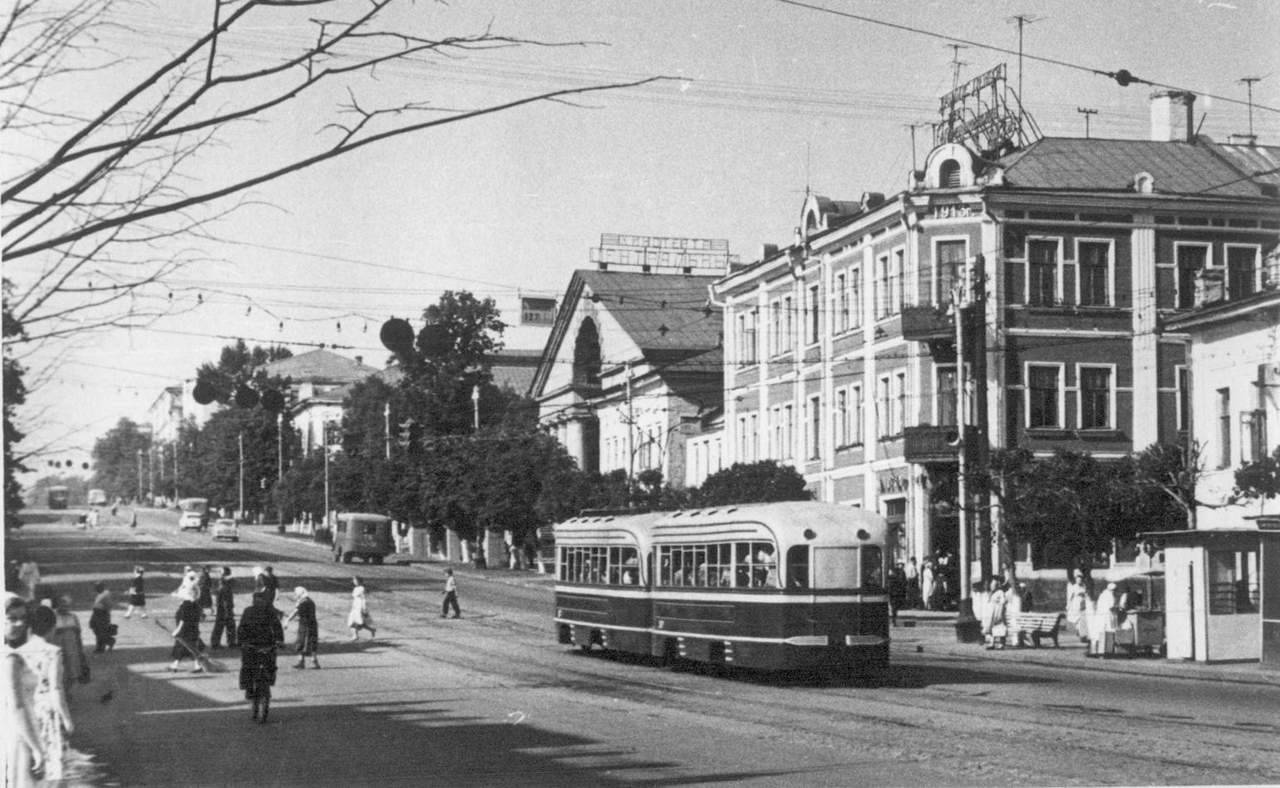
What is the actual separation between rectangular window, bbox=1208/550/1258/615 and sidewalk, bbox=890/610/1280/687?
954mm

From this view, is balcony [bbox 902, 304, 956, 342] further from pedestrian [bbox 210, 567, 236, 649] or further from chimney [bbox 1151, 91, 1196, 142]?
pedestrian [bbox 210, 567, 236, 649]

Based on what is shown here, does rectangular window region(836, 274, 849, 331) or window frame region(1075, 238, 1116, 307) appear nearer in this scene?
window frame region(1075, 238, 1116, 307)

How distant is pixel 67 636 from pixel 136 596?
67.3 ft

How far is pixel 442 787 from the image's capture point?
14.4 metres

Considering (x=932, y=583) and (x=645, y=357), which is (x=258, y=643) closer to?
(x=932, y=583)

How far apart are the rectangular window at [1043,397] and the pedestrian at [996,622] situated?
14246 mm

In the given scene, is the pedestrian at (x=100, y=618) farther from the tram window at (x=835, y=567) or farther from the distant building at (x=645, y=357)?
the distant building at (x=645, y=357)

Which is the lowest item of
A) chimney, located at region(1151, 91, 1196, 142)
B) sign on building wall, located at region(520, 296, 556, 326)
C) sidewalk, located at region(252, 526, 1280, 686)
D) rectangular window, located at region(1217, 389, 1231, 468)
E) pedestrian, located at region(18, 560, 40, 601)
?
sidewalk, located at region(252, 526, 1280, 686)

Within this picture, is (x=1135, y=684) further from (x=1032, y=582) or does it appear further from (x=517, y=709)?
(x=1032, y=582)

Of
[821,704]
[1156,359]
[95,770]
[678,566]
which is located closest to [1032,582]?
[1156,359]

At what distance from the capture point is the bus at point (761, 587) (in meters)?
25.3

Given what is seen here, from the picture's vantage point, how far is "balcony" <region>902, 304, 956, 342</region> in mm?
46188

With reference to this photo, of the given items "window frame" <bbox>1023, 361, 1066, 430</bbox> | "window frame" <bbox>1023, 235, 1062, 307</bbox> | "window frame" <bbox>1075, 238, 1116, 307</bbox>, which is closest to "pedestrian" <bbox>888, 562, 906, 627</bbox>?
"window frame" <bbox>1023, 361, 1066, 430</bbox>

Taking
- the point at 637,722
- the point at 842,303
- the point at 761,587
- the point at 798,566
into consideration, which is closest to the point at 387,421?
the point at 842,303
